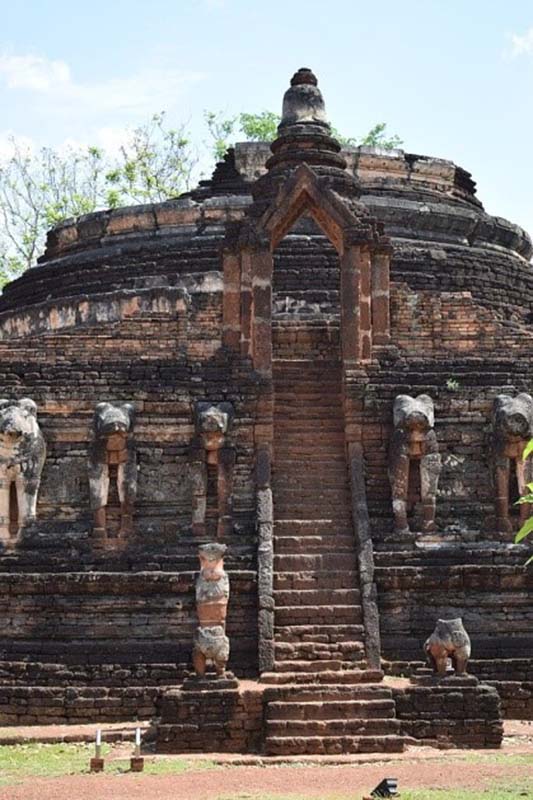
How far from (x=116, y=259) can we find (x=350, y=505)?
9.41 meters

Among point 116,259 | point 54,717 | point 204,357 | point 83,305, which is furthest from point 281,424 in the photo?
point 116,259

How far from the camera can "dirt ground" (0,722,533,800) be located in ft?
32.7

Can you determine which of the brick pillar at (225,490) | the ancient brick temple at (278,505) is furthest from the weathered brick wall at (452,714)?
the brick pillar at (225,490)

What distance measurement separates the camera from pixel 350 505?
50.4 ft

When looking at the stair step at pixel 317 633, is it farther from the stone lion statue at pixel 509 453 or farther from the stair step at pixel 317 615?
the stone lion statue at pixel 509 453

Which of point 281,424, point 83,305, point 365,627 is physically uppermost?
point 83,305

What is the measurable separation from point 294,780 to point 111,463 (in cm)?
543

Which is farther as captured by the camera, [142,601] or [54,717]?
[142,601]

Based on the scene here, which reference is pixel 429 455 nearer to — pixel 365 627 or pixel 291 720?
pixel 365 627

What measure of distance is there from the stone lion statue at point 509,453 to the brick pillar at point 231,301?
11.4ft

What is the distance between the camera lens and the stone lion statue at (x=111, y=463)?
15.2m

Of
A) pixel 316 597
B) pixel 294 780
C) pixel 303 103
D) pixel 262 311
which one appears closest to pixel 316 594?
pixel 316 597

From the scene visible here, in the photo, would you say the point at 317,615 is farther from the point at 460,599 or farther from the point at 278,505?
the point at 278,505

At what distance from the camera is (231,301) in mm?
17203
